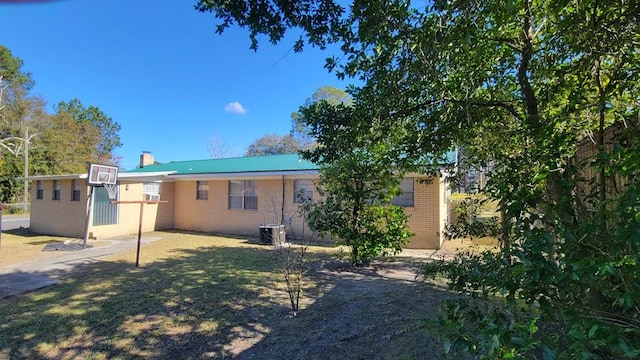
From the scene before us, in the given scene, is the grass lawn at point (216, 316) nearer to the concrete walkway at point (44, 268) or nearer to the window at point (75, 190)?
the concrete walkway at point (44, 268)

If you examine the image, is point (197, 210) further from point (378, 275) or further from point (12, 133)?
point (12, 133)

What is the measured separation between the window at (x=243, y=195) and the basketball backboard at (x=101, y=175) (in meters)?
4.84

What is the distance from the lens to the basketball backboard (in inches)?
409

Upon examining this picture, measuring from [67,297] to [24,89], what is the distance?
4027 cm

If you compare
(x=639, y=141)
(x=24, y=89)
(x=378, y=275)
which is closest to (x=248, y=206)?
(x=378, y=275)

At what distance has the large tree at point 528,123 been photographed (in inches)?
52.3

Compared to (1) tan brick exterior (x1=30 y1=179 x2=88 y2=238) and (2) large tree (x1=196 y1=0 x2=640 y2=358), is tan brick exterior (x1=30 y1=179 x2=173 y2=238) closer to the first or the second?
(1) tan brick exterior (x1=30 y1=179 x2=88 y2=238)

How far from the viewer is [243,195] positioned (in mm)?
14773

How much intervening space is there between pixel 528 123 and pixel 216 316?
4.61m

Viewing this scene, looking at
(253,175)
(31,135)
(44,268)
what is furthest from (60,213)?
(31,135)

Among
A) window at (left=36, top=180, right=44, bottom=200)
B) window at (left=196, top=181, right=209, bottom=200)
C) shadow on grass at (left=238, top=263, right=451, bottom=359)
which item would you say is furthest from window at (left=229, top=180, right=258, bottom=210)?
shadow on grass at (left=238, top=263, right=451, bottom=359)

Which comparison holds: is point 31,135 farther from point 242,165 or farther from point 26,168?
point 242,165

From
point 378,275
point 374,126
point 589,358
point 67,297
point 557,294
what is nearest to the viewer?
point 589,358

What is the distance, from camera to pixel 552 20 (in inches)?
107
